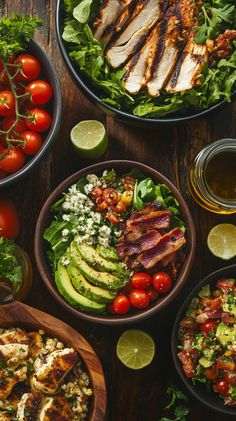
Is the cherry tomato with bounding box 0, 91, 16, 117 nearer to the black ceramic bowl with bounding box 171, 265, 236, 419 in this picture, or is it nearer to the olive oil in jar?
the olive oil in jar

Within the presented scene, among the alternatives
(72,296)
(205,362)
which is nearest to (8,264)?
(72,296)

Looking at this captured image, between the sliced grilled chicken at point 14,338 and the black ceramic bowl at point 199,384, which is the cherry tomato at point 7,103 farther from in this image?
the black ceramic bowl at point 199,384

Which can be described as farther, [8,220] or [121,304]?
[8,220]

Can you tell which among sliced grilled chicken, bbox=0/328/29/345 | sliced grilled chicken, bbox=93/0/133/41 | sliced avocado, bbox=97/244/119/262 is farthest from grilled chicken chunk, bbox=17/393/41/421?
sliced grilled chicken, bbox=93/0/133/41

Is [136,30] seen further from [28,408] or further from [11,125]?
[28,408]

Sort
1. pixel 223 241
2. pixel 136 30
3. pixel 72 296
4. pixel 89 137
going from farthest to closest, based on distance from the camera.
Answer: pixel 223 241, pixel 89 137, pixel 136 30, pixel 72 296

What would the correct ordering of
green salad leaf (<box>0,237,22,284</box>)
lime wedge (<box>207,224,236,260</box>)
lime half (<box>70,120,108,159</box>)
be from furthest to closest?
1. lime wedge (<box>207,224,236,260</box>)
2. lime half (<box>70,120,108,159</box>)
3. green salad leaf (<box>0,237,22,284</box>)

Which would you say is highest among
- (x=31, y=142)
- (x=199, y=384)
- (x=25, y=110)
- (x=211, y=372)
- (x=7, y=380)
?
(x=25, y=110)

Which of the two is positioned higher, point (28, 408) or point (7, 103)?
point (7, 103)
